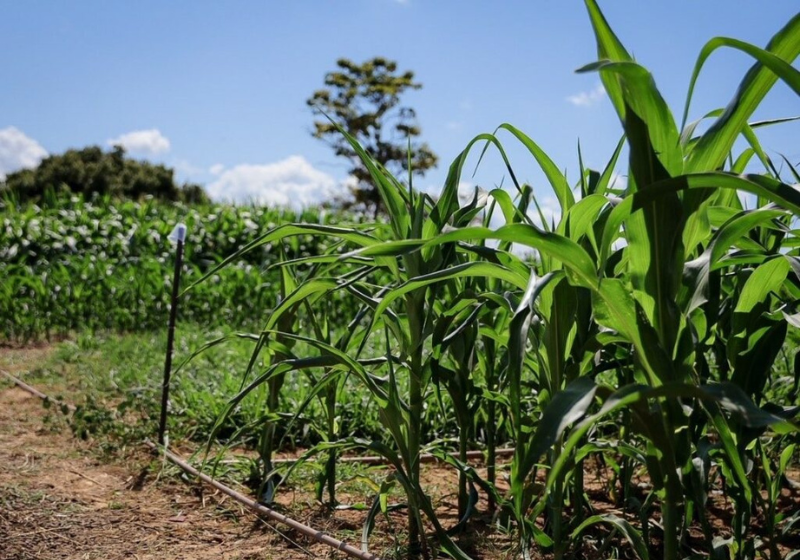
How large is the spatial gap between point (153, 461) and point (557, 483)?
1.70 metres

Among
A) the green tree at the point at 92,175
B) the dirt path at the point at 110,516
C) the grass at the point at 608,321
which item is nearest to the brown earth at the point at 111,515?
the dirt path at the point at 110,516

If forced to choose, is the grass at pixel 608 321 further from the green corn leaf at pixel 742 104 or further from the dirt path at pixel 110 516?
the dirt path at pixel 110 516

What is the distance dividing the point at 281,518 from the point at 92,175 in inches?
788

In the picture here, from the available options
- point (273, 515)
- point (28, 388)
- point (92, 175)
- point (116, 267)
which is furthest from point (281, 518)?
point (92, 175)

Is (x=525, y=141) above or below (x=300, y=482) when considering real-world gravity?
above

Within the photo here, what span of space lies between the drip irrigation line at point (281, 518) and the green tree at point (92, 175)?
18.3 m

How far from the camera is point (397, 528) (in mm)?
1900

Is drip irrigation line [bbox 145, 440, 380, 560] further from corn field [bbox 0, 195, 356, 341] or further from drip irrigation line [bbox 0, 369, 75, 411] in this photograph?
corn field [bbox 0, 195, 356, 341]

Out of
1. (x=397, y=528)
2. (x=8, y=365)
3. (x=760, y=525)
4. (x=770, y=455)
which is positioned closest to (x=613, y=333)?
(x=397, y=528)

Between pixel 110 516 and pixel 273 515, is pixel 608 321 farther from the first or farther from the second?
pixel 110 516

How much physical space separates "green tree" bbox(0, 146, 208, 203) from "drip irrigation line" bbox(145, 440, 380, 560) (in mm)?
18261

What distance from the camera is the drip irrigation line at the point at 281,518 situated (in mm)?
1671

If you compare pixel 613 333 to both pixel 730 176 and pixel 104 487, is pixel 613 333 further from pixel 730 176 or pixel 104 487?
pixel 104 487

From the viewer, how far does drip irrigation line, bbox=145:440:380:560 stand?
167 centimetres
